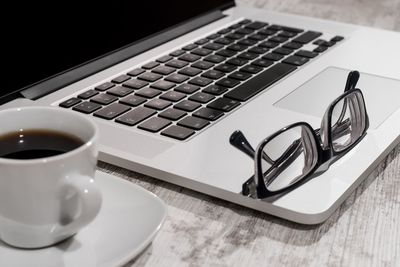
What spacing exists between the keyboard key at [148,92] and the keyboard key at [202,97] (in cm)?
5

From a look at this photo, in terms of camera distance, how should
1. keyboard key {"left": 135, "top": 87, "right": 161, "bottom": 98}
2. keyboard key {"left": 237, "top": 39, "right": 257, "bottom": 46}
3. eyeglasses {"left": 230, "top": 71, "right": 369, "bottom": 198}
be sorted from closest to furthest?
eyeglasses {"left": 230, "top": 71, "right": 369, "bottom": 198}
keyboard key {"left": 135, "top": 87, "right": 161, "bottom": 98}
keyboard key {"left": 237, "top": 39, "right": 257, "bottom": 46}

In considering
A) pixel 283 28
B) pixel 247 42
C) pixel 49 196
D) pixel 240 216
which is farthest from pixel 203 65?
pixel 49 196

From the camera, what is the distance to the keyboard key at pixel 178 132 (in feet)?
2.31

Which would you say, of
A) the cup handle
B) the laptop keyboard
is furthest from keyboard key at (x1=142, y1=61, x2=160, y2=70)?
the cup handle

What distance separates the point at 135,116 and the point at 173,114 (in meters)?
0.04

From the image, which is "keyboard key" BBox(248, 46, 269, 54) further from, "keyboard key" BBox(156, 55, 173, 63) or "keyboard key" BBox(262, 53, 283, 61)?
"keyboard key" BBox(156, 55, 173, 63)

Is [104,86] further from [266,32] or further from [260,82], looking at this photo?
[266,32]

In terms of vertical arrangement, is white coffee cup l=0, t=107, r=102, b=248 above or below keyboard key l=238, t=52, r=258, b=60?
above

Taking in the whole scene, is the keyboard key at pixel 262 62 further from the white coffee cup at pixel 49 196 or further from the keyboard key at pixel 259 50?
the white coffee cup at pixel 49 196

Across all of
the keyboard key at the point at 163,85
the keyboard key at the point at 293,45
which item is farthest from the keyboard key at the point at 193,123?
the keyboard key at the point at 293,45

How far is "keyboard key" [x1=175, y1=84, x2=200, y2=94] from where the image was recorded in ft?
2.72

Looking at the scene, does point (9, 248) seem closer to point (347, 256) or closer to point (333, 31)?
point (347, 256)

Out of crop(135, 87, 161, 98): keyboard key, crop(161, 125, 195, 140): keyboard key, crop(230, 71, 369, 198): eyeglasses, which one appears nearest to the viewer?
crop(230, 71, 369, 198): eyeglasses

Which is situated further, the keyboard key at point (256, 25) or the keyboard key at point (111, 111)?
the keyboard key at point (256, 25)
